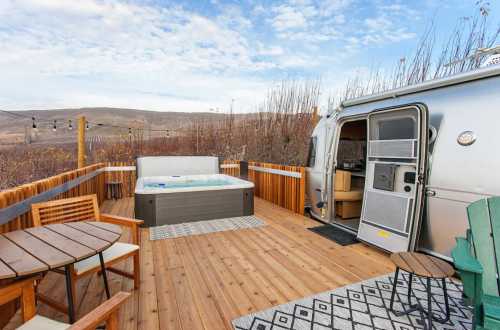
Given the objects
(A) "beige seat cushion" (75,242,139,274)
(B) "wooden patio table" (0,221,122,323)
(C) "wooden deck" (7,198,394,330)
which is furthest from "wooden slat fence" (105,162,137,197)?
(B) "wooden patio table" (0,221,122,323)

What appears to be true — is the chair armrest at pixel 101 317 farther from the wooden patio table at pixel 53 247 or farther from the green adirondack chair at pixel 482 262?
the green adirondack chair at pixel 482 262

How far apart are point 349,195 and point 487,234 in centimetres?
276

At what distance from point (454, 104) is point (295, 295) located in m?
2.62

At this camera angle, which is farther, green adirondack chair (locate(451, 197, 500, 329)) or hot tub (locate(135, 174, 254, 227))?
hot tub (locate(135, 174, 254, 227))

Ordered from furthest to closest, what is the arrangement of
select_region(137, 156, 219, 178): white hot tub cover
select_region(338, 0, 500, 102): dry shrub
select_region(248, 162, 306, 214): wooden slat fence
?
1. select_region(137, 156, 219, 178): white hot tub cover
2. select_region(248, 162, 306, 214): wooden slat fence
3. select_region(338, 0, 500, 102): dry shrub

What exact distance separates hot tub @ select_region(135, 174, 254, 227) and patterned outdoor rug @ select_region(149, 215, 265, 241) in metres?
0.12

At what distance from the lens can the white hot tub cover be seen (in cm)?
613

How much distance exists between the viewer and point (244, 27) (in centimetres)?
692

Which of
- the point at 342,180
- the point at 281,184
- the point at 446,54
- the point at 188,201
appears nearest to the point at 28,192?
the point at 188,201

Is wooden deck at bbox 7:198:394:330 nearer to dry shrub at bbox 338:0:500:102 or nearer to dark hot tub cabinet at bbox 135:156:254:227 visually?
dark hot tub cabinet at bbox 135:156:254:227

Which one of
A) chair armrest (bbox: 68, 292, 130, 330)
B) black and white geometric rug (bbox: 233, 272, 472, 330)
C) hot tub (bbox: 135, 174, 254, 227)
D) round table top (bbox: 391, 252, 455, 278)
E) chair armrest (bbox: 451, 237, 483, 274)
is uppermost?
chair armrest (bbox: 451, 237, 483, 274)

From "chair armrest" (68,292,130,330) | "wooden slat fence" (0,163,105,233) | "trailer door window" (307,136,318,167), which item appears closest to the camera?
"chair armrest" (68,292,130,330)

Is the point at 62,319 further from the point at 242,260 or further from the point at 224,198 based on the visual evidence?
the point at 224,198

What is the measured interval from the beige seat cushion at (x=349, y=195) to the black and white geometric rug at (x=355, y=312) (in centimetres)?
224
